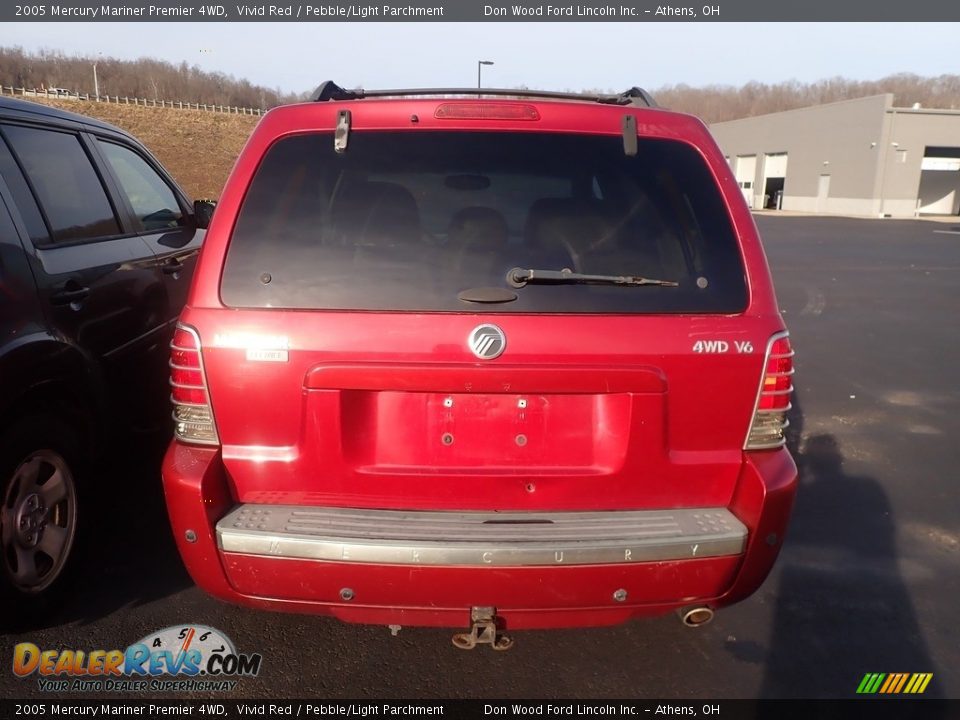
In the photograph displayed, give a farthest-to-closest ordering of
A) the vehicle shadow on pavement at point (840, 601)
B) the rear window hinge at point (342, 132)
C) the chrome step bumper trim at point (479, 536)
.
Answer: the vehicle shadow on pavement at point (840, 601) < the rear window hinge at point (342, 132) < the chrome step bumper trim at point (479, 536)

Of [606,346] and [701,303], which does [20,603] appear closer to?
[606,346]

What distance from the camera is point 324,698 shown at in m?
2.61

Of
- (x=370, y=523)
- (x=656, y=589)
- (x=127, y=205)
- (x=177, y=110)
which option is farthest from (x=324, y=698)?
(x=177, y=110)

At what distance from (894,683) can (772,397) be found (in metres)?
1.35

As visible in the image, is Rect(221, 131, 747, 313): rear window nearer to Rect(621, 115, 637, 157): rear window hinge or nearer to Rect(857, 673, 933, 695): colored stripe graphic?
Rect(621, 115, 637, 157): rear window hinge

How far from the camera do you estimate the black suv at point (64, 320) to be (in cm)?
285

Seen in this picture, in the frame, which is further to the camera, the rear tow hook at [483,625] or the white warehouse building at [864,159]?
the white warehouse building at [864,159]

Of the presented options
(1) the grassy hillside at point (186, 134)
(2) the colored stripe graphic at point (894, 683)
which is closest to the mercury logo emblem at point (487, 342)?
(2) the colored stripe graphic at point (894, 683)

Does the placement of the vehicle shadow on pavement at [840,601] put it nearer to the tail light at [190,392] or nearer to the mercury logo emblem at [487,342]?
the mercury logo emblem at [487,342]

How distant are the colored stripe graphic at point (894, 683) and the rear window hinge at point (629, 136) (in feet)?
7.32

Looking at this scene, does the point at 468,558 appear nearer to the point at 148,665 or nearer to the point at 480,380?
the point at 480,380

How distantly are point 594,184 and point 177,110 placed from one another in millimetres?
91591

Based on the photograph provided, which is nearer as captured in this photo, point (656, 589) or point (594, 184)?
point (656, 589)

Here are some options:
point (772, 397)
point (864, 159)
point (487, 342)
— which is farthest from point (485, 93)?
point (864, 159)
